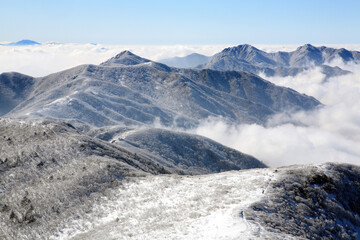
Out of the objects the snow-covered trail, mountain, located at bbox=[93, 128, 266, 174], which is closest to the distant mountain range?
the snow-covered trail

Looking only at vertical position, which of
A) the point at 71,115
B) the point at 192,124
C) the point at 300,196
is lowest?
the point at 192,124

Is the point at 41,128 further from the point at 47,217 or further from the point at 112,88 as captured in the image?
the point at 112,88

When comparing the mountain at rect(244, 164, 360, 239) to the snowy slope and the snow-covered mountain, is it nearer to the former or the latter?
the snowy slope

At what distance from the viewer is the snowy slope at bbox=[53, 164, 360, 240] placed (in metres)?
20.0

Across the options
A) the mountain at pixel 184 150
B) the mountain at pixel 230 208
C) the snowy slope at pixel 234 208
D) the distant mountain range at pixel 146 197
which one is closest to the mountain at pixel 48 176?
the distant mountain range at pixel 146 197

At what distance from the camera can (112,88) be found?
192 meters

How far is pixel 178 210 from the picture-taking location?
23719 mm

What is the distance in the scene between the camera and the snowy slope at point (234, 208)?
20047 millimetres

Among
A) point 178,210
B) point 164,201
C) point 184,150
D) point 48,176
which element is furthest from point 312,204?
point 184,150

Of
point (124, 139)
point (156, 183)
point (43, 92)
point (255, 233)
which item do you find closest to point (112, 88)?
point (43, 92)

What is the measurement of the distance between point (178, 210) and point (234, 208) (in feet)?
16.2

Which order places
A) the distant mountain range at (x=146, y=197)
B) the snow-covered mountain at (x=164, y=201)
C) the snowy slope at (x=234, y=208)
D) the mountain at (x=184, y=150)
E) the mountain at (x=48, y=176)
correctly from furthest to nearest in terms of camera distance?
the mountain at (x=184, y=150)
the mountain at (x=48, y=176)
the distant mountain range at (x=146, y=197)
the snow-covered mountain at (x=164, y=201)
the snowy slope at (x=234, y=208)

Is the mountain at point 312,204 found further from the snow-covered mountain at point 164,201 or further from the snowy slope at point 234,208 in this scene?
the snow-covered mountain at point 164,201

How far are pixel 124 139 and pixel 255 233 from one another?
227 feet
